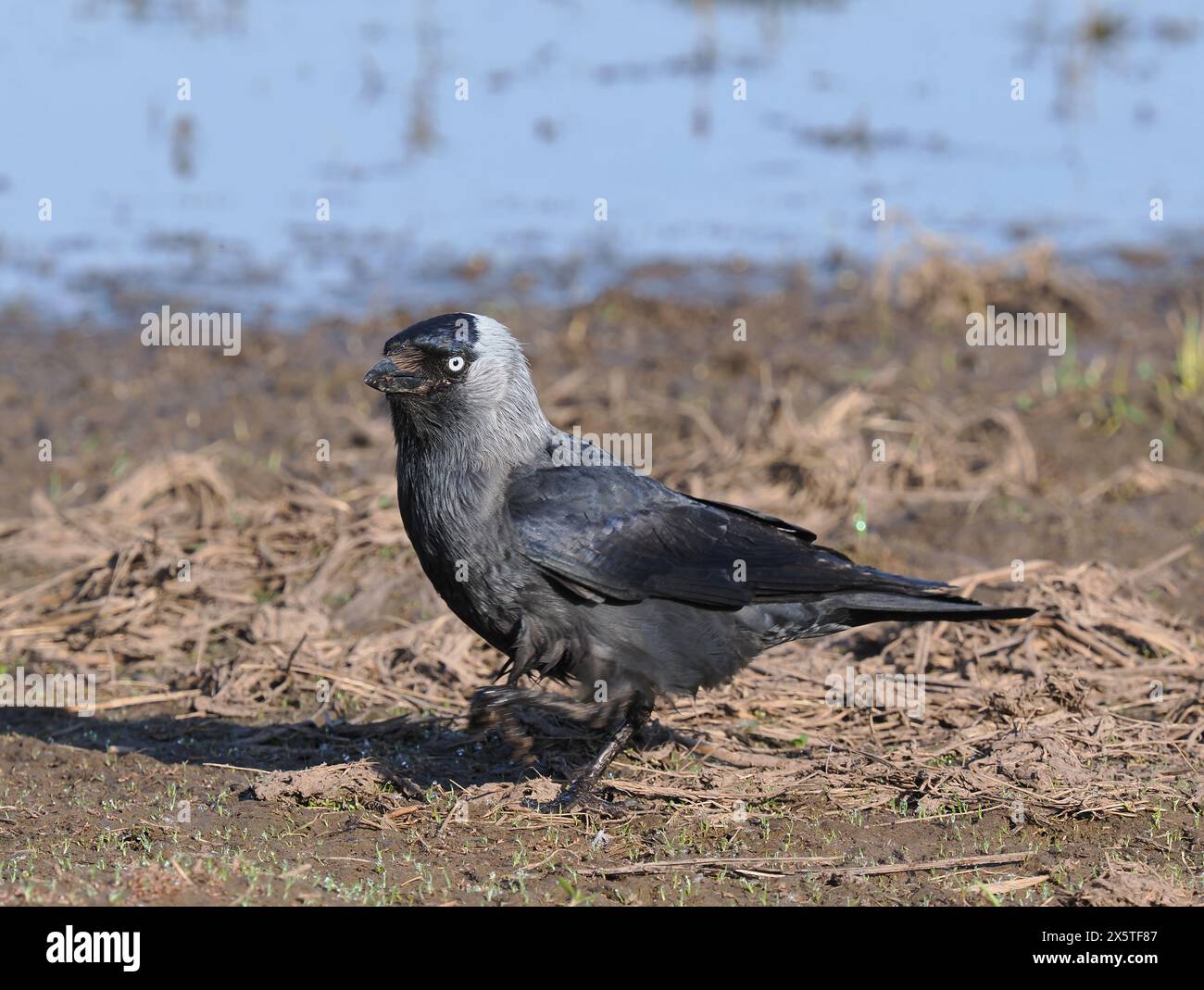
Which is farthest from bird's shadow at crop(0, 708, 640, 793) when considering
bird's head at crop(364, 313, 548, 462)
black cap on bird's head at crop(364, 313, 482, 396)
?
black cap on bird's head at crop(364, 313, 482, 396)

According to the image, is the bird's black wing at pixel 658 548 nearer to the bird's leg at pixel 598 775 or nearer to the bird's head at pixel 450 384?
the bird's head at pixel 450 384

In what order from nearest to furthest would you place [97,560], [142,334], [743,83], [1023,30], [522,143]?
1. [97,560]
2. [142,334]
3. [522,143]
4. [743,83]
5. [1023,30]

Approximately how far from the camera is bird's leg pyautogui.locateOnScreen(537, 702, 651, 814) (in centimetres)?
536

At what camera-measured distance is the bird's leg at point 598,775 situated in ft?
17.6

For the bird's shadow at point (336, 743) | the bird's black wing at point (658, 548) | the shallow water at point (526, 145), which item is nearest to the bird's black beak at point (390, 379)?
the bird's black wing at point (658, 548)

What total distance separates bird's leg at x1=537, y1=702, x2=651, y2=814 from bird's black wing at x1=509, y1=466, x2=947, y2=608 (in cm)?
46

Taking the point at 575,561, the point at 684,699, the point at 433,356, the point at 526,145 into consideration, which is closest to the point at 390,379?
the point at 433,356

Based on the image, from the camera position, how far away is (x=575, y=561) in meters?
5.26

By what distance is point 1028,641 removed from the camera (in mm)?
6547

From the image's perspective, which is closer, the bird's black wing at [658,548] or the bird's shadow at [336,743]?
the bird's black wing at [658,548]

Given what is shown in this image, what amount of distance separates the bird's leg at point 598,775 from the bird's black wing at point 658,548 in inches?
18.2

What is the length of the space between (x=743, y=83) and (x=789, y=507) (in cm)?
1014

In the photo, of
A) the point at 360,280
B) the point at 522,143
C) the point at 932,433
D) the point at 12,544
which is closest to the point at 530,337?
the point at 360,280

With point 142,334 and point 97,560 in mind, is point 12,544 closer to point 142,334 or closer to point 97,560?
point 97,560
